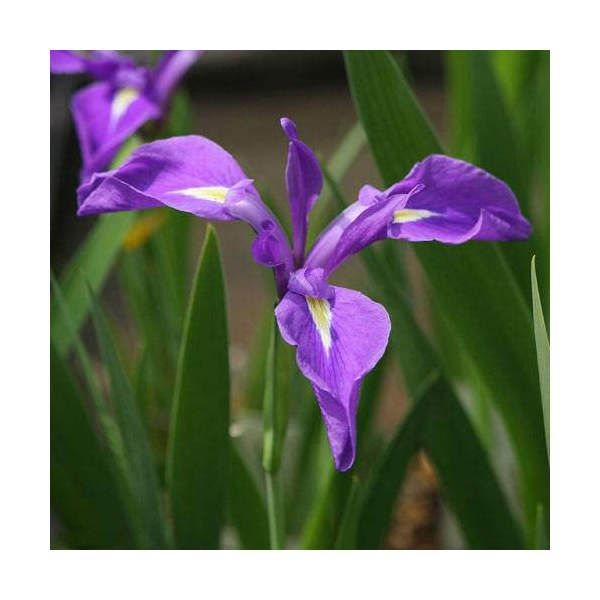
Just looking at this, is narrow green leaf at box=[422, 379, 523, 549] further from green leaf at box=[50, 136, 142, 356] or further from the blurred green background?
green leaf at box=[50, 136, 142, 356]

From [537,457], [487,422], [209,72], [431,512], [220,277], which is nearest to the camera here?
[220,277]

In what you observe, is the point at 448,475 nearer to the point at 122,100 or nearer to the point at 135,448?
the point at 135,448

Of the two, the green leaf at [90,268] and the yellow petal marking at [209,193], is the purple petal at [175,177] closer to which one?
the yellow petal marking at [209,193]

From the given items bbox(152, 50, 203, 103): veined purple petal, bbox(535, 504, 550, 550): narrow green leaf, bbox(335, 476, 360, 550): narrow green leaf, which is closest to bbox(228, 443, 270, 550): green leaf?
bbox(335, 476, 360, 550): narrow green leaf

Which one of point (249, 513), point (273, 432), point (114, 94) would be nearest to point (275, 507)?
point (273, 432)

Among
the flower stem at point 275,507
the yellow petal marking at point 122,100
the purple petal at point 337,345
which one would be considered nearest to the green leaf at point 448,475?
the flower stem at point 275,507

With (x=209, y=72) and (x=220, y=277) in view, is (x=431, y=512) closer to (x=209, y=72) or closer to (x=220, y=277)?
(x=220, y=277)
